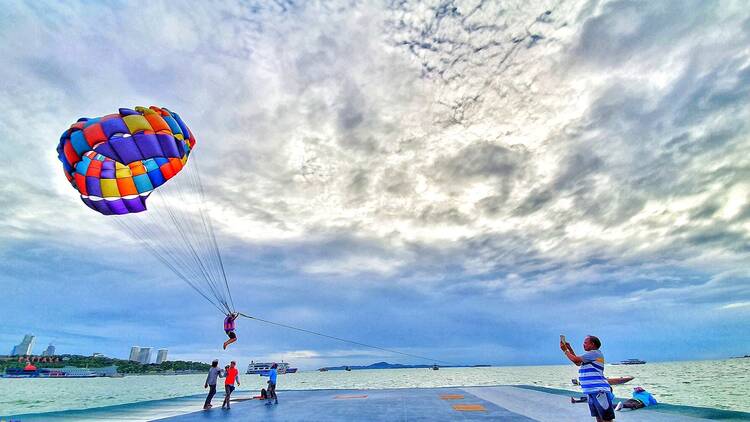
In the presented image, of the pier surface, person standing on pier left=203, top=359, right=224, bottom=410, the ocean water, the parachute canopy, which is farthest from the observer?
the ocean water

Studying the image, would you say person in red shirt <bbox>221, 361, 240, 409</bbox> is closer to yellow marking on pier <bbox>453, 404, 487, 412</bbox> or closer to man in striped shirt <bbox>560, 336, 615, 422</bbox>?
yellow marking on pier <bbox>453, 404, 487, 412</bbox>

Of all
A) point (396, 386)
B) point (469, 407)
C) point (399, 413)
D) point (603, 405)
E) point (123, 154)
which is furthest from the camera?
point (396, 386)

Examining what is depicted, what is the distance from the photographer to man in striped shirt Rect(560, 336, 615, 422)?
6312 millimetres

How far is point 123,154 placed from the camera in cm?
1254

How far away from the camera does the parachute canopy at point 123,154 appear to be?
41.0 feet

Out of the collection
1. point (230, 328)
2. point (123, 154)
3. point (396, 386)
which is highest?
point (123, 154)

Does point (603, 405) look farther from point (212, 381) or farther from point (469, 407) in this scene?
point (212, 381)

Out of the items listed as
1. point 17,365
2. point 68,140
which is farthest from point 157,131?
point 17,365

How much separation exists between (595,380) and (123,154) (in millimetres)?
14610

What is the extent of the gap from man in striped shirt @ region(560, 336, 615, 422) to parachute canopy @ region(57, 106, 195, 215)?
13536 millimetres

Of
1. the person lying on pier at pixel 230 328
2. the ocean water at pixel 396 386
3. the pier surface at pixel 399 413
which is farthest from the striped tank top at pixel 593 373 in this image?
the ocean water at pixel 396 386

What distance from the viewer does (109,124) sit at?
12.4 meters

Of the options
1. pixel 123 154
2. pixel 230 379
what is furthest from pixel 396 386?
pixel 123 154

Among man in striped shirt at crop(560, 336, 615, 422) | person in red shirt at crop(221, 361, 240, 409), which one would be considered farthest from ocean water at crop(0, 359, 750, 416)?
man in striped shirt at crop(560, 336, 615, 422)
